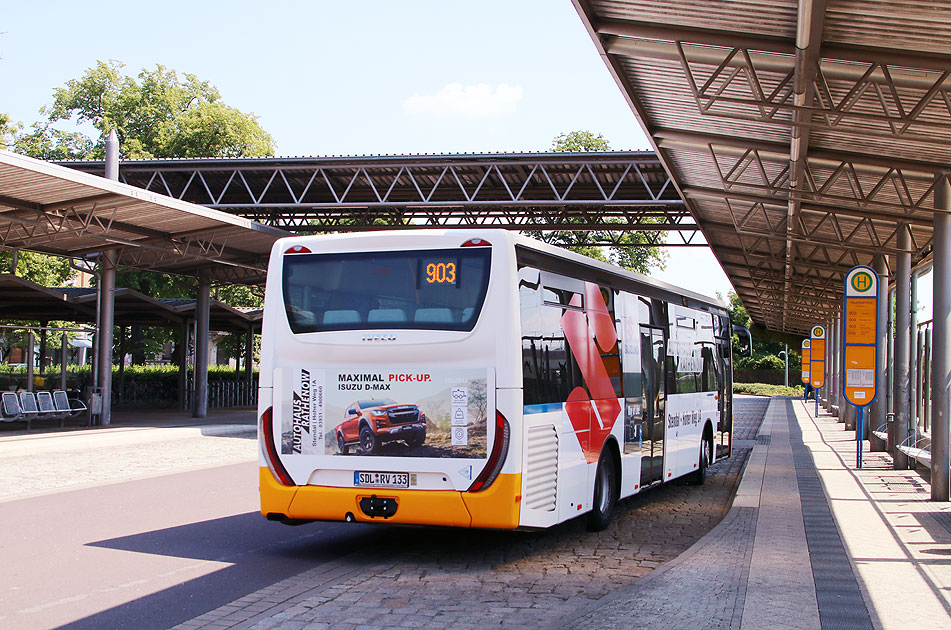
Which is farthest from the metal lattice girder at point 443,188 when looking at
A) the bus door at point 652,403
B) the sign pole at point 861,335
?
the bus door at point 652,403

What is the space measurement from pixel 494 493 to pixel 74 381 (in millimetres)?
31915

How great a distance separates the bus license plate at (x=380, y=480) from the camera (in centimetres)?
877

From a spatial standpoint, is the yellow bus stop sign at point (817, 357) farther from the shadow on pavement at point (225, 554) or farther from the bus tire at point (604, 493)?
the shadow on pavement at point (225, 554)

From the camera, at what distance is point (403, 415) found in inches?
348

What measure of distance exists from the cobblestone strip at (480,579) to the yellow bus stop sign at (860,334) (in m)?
5.69

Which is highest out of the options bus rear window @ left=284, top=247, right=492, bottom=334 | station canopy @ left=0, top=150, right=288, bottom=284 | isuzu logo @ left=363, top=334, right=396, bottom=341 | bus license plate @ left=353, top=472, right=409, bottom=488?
station canopy @ left=0, top=150, right=288, bottom=284

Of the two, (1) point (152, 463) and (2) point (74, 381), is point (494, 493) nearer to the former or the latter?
(1) point (152, 463)

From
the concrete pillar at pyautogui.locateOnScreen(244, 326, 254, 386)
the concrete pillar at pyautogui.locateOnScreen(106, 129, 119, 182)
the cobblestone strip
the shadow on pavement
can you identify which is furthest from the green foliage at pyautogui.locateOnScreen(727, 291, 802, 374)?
the shadow on pavement

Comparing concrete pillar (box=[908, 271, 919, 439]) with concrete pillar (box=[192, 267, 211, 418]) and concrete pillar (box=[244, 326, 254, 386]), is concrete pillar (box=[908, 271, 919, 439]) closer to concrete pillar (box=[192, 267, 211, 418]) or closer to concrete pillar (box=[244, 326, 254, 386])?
concrete pillar (box=[192, 267, 211, 418])

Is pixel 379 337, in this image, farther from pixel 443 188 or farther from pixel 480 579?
pixel 443 188

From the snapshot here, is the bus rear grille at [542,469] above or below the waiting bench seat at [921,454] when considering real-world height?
above

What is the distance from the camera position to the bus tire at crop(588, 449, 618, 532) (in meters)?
10.7

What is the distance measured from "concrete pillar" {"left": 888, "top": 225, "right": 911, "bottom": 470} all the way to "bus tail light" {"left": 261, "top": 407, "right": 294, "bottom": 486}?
41.6ft

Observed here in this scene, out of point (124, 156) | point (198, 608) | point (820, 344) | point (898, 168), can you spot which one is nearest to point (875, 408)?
point (898, 168)
